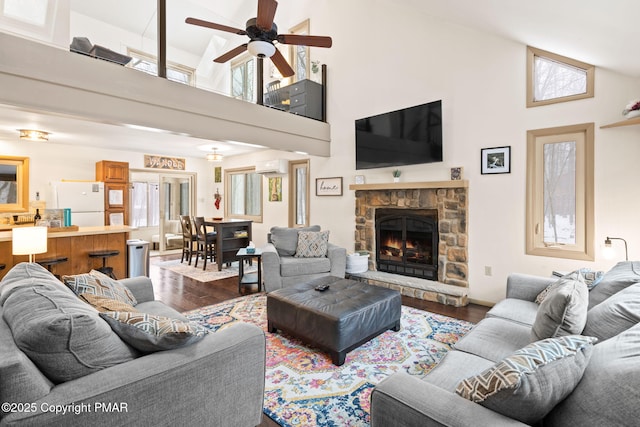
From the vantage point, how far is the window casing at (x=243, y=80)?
4478mm

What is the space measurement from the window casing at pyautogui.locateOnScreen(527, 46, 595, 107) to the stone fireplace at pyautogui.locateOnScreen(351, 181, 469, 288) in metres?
1.32

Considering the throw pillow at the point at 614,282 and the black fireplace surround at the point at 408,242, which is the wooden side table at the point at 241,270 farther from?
the throw pillow at the point at 614,282

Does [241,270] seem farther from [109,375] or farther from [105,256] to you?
[109,375]

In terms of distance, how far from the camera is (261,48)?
9.89 ft

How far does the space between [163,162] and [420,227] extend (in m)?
6.35

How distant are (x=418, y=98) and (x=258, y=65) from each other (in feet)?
8.03

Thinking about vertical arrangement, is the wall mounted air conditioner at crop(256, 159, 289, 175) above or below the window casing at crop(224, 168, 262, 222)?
above

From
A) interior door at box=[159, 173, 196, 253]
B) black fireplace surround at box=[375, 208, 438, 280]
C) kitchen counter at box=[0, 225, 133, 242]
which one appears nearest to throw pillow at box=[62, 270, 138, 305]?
kitchen counter at box=[0, 225, 133, 242]

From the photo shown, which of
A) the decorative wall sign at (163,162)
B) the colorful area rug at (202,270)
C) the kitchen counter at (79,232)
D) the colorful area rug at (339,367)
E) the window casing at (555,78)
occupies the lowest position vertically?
the colorful area rug at (339,367)

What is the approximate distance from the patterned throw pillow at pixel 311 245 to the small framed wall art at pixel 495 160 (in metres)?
2.40

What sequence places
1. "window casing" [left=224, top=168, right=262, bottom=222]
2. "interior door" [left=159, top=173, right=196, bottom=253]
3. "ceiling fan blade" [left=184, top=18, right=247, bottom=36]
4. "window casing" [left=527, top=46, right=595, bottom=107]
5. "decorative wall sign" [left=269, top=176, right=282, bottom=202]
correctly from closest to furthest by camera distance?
1. "ceiling fan blade" [left=184, top=18, right=247, bottom=36]
2. "window casing" [left=527, top=46, right=595, bottom=107]
3. "decorative wall sign" [left=269, top=176, right=282, bottom=202]
4. "window casing" [left=224, top=168, right=262, bottom=222]
5. "interior door" [left=159, top=173, right=196, bottom=253]

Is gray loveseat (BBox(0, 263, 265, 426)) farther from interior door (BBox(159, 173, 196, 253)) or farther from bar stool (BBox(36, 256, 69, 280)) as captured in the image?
interior door (BBox(159, 173, 196, 253))

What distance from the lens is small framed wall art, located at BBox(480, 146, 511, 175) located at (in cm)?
379

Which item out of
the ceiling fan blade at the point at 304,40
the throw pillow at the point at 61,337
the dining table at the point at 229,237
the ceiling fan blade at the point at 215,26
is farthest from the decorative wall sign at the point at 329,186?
the throw pillow at the point at 61,337
